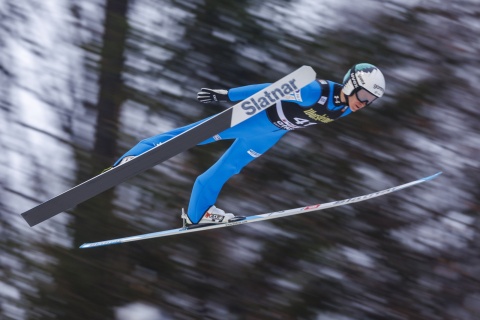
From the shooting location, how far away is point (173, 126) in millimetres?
7168

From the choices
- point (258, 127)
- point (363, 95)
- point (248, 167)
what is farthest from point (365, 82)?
point (248, 167)

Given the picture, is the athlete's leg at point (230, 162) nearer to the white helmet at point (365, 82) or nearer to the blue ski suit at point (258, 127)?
the blue ski suit at point (258, 127)

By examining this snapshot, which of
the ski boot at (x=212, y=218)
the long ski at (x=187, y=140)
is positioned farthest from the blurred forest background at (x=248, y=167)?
the long ski at (x=187, y=140)

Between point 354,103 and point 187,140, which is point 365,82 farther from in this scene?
point 187,140

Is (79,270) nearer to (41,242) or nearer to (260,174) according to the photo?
(41,242)

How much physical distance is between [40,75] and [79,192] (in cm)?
334

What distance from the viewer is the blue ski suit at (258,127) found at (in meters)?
4.55

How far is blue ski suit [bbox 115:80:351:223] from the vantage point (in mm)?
4551

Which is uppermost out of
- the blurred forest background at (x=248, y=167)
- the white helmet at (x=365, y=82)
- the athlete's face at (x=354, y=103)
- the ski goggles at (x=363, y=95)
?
the white helmet at (x=365, y=82)

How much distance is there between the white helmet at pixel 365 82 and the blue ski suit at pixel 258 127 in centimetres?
14

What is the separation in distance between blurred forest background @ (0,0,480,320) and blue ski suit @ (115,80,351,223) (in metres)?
2.07

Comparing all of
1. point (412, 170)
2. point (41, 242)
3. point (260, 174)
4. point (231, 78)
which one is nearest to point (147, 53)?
point (231, 78)

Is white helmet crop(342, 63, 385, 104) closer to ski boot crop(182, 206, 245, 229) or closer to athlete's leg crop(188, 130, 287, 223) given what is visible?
athlete's leg crop(188, 130, 287, 223)

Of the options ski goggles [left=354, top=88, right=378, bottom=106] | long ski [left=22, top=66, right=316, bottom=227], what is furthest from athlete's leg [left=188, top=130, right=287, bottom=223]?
ski goggles [left=354, top=88, right=378, bottom=106]
